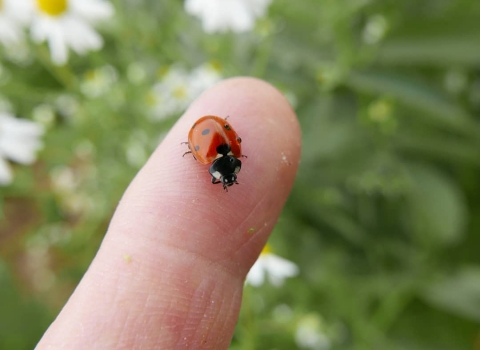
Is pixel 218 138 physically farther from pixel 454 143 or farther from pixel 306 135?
pixel 454 143

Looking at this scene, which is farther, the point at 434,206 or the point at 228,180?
the point at 434,206

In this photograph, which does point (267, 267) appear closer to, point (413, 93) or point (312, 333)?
point (312, 333)

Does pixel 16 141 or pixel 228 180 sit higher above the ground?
pixel 228 180

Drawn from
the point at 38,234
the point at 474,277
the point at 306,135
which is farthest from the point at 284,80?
the point at 38,234

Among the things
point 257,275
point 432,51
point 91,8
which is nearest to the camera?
point 257,275

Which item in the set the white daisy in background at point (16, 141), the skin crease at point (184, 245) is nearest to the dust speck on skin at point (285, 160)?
the skin crease at point (184, 245)

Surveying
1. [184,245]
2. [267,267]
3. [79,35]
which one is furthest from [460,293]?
[79,35]

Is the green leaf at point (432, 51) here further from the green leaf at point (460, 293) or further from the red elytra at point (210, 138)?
the red elytra at point (210, 138)
